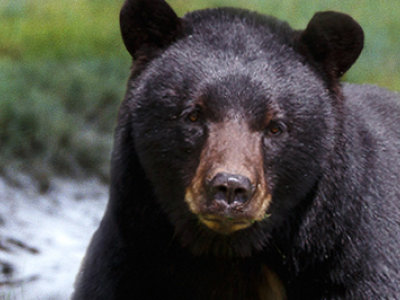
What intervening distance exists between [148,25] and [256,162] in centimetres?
96

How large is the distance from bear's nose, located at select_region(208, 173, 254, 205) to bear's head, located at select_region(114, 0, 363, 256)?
15 cm

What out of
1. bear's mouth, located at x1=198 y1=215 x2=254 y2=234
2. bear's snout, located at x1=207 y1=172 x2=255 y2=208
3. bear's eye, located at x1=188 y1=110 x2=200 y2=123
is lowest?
bear's mouth, located at x1=198 y1=215 x2=254 y2=234

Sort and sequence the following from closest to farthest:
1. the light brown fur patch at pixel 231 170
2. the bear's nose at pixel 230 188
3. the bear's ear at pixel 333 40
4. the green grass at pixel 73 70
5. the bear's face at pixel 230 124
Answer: the bear's nose at pixel 230 188
the light brown fur patch at pixel 231 170
the bear's face at pixel 230 124
the bear's ear at pixel 333 40
the green grass at pixel 73 70

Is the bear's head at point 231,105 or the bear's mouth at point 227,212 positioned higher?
the bear's head at point 231,105

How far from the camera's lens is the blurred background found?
6008 mm

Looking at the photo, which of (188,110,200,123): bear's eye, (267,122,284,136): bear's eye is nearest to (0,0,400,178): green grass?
(188,110,200,123): bear's eye

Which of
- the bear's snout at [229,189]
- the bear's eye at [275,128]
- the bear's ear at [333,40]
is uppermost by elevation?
the bear's ear at [333,40]

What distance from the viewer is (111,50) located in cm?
879

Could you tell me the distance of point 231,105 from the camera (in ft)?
11.6

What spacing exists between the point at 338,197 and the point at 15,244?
311 cm

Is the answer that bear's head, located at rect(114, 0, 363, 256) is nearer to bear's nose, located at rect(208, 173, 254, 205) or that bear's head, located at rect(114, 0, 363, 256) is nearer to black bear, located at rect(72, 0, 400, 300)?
black bear, located at rect(72, 0, 400, 300)

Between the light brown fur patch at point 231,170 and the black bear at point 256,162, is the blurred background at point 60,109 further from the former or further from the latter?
the light brown fur patch at point 231,170

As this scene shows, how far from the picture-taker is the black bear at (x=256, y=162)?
3.60m

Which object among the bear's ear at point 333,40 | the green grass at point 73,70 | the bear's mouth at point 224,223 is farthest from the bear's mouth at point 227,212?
the green grass at point 73,70
